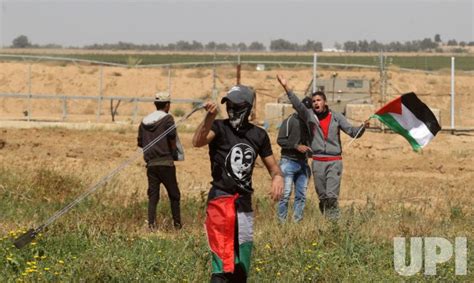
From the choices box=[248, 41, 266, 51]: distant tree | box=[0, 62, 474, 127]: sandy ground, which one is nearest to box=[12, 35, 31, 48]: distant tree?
box=[248, 41, 266, 51]: distant tree

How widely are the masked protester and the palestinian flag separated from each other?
4.69 meters

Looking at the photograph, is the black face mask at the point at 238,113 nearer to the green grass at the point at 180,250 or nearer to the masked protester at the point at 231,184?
the masked protester at the point at 231,184

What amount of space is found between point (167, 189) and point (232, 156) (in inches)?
185

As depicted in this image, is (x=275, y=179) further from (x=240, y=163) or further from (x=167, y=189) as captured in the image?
(x=167, y=189)

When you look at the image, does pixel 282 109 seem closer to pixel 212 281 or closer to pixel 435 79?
pixel 212 281

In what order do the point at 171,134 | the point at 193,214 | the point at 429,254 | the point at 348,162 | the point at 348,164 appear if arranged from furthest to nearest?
1. the point at 348,162
2. the point at 348,164
3. the point at 193,214
4. the point at 171,134
5. the point at 429,254

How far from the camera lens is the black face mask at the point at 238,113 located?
8047mm

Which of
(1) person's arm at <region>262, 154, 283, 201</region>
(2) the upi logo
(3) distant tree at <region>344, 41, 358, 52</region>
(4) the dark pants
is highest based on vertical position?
(3) distant tree at <region>344, 41, 358, 52</region>

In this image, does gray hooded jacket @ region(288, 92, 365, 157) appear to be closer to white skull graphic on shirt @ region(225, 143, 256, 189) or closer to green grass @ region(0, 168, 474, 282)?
green grass @ region(0, 168, 474, 282)

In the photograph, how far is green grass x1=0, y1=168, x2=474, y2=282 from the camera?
9.07 m

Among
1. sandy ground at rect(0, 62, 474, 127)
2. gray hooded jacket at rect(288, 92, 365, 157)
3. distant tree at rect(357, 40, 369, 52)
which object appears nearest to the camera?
gray hooded jacket at rect(288, 92, 365, 157)

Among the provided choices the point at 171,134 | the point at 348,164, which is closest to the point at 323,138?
the point at 171,134

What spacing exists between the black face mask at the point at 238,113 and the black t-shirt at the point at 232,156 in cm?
5

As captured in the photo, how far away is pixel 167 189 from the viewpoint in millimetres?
12656
